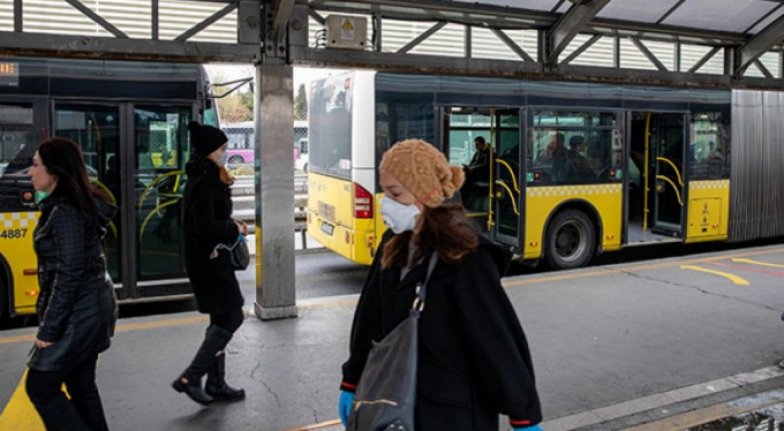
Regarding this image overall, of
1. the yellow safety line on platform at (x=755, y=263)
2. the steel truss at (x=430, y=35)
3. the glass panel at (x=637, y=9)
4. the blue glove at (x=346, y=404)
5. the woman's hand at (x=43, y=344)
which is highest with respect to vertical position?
the glass panel at (x=637, y=9)

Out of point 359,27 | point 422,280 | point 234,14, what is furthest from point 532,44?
point 422,280

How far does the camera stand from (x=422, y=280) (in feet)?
8.00

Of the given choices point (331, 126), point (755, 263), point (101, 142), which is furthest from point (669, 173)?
point (101, 142)

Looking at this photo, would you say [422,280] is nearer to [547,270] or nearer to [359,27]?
[359,27]

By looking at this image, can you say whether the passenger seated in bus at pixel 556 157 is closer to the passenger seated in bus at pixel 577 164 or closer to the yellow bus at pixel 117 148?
the passenger seated in bus at pixel 577 164

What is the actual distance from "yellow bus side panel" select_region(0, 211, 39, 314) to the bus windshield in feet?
11.8

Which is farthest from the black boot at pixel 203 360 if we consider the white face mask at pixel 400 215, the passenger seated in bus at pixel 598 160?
the passenger seated in bus at pixel 598 160

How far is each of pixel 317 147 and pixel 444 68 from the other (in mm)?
3294

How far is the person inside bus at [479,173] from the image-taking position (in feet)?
33.4

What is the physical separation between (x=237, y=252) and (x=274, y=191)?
83.8 inches

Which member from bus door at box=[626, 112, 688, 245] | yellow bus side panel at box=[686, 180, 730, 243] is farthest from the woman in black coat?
yellow bus side panel at box=[686, 180, 730, 243]

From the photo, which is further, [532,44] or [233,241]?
[532,44]

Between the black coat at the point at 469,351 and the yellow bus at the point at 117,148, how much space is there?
17.6 ft

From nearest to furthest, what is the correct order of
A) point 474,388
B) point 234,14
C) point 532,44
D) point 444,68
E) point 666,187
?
1. point 474,388
2. point 234,14
3. point 444,68
4. point 532,44
5. point 666,187
